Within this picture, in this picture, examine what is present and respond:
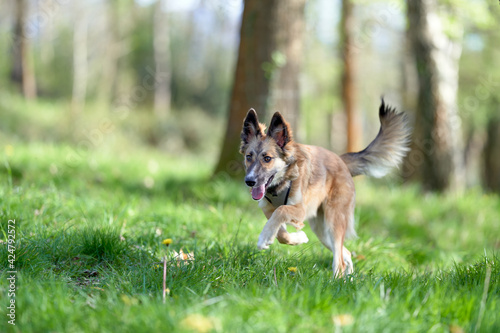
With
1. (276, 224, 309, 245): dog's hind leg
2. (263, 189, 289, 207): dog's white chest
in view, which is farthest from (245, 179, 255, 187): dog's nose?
(276, 224, 309, 245): dog's hind leg

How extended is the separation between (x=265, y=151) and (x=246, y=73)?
3751mm

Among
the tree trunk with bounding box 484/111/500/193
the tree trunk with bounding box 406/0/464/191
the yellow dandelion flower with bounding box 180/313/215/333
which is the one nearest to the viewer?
the yellow dandelion flower with bounding box 180/313/215/333

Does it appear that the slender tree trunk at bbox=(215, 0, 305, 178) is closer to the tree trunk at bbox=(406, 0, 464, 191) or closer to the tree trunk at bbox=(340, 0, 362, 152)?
the tree trunk at bbox=(406, 0, 464, 191)

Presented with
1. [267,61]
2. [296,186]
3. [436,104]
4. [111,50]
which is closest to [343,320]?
[296,186]

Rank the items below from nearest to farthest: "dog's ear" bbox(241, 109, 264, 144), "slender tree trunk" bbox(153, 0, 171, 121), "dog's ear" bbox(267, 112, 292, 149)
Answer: "dog's ear" bbox(267, 112, 292, 149), "dog's ear" bbox(241, 109, 264, 144), "slender tree trunk" bbox(153, 0, 171, 121)

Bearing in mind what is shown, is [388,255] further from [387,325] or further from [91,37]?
[91,37]

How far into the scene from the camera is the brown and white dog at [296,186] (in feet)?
13.2

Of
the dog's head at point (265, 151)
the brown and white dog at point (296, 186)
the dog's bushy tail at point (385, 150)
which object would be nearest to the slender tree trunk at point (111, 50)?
the dog's bushy tail at point (385, 150)

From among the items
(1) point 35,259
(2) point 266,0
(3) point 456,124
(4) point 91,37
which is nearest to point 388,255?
(1) point 35,259

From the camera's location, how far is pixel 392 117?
515cm

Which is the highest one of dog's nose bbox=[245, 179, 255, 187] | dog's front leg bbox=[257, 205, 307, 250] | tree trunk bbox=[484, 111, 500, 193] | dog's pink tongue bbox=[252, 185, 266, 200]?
dog's nose bbox=[245, 179, 255, 187]

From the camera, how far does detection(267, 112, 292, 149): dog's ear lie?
427 cm

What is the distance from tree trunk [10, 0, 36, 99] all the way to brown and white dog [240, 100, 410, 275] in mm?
15605

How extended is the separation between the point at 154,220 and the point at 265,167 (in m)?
1.84
